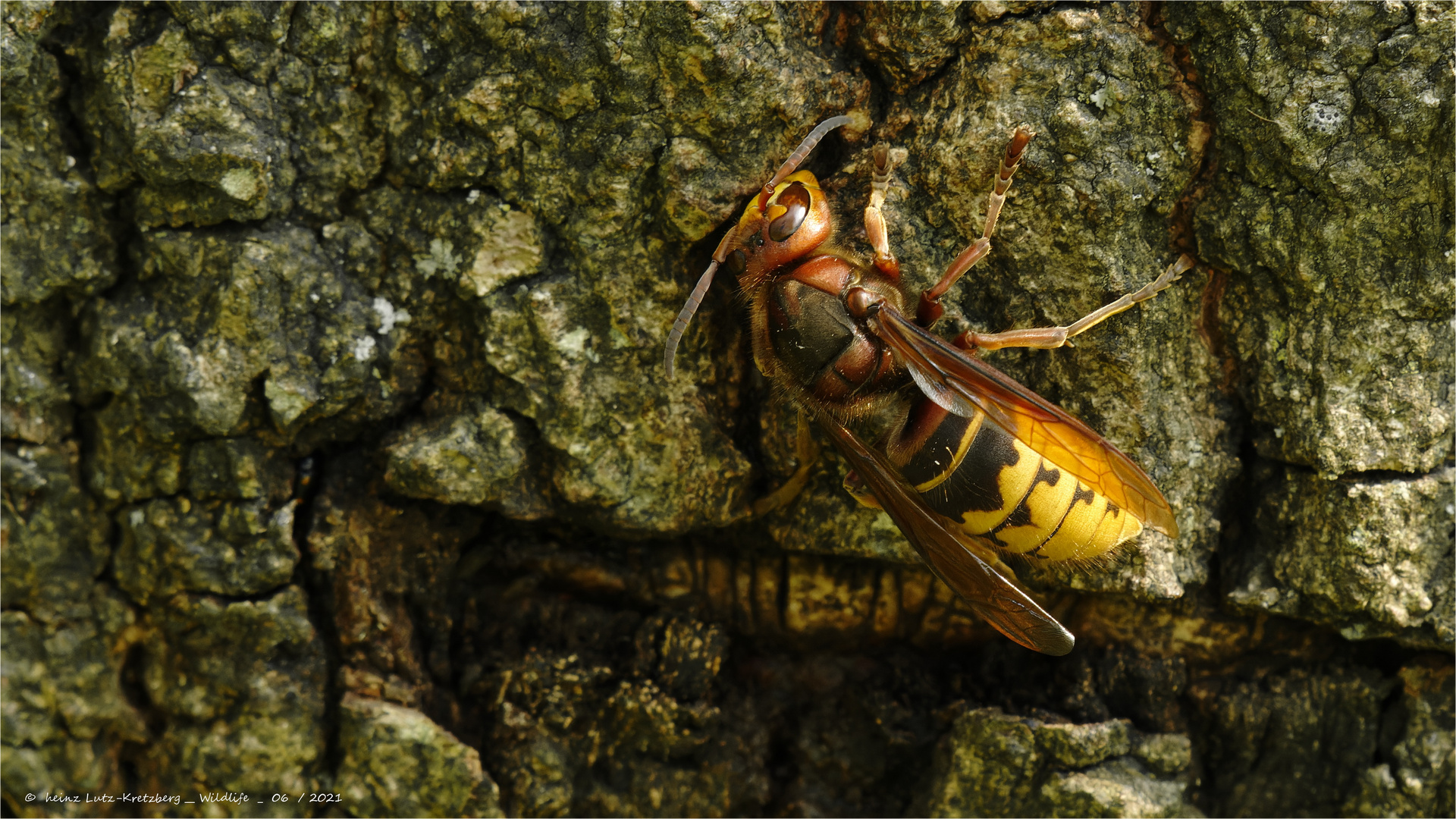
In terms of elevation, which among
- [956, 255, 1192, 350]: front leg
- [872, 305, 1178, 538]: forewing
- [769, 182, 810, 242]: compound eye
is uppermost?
[769, 182, 810, 242]: compound eye

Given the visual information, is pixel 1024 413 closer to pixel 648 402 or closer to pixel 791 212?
pixel 791 212

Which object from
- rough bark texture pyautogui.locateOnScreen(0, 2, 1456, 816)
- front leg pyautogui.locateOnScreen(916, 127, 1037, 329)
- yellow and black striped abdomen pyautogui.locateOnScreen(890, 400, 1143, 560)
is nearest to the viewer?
front leg pyautogui.locateOnScreen(916, 127, 1037, 329)

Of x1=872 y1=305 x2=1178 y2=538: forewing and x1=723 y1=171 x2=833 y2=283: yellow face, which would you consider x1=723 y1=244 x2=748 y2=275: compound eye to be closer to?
x1=723 y1=171 x2=833 y2=283: yellow face

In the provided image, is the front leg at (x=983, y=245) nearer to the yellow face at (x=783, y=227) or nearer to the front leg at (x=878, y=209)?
the front leg at (x=878, y=209)

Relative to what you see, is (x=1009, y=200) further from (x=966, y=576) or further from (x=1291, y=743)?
(x=1291, y=743)

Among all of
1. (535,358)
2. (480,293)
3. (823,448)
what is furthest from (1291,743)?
(480,293)

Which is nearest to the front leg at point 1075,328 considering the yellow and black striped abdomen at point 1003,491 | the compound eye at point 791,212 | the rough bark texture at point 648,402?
the rough bark texture at point 648,402

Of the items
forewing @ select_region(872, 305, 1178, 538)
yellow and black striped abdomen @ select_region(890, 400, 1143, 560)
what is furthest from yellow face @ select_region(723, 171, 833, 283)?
yellow and black striped abdomen @ select_region(890, 400, 1143, 560)
